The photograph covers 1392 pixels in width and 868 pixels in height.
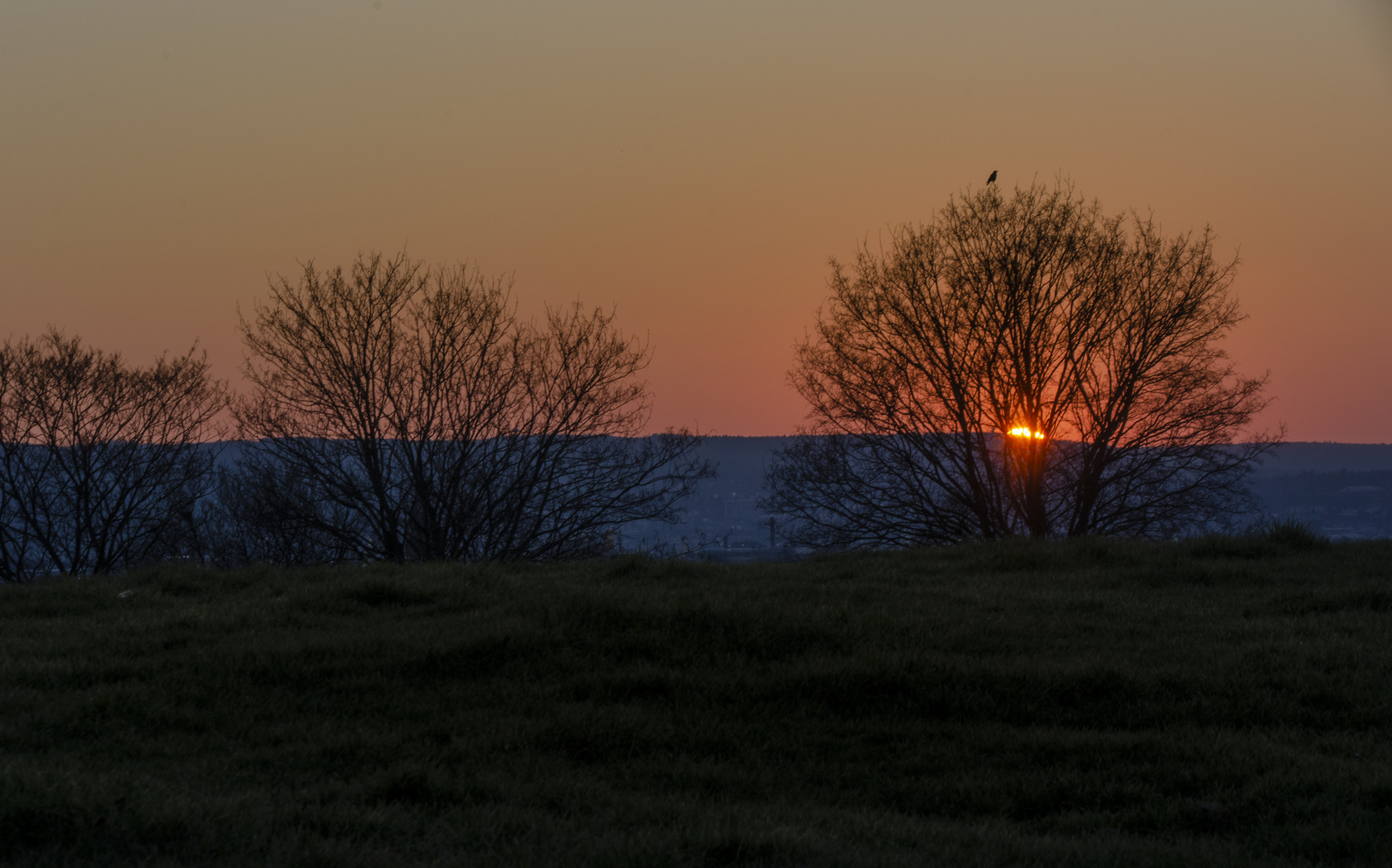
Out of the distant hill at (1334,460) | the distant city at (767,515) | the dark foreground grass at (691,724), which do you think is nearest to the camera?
the dark foreground grass at (691,724)

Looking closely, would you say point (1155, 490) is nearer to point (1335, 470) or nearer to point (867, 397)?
point (867, 397)

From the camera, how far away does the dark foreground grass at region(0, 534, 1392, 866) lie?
14.7ft

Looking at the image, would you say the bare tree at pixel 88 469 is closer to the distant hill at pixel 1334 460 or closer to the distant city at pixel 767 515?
the distant city at pixel 767 515

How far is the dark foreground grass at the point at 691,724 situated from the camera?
4480 millimetres

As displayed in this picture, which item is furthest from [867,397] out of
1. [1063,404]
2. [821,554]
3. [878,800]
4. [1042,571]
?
[878,800]

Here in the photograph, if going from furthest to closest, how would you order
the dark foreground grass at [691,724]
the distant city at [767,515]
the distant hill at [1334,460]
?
the distant hill at [1334,460] → the distant city at [767,515] → the dark foreground grass at [691,724]

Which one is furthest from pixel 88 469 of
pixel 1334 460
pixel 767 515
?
pixel 1334 460

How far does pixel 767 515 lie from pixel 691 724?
59.4 feet

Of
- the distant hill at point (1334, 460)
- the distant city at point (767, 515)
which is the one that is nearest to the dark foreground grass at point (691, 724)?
the distant city at point (767, 515)

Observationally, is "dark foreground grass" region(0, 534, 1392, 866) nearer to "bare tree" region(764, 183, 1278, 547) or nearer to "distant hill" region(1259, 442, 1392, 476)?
"bare tree" region(764, 183, 1278, 547)

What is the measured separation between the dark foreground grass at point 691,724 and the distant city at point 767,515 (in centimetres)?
540

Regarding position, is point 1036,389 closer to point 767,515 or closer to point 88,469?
point 767,515

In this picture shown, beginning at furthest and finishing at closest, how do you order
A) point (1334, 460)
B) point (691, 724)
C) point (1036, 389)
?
point (1334, 460) < point (1036, 389) < point (691, 724)

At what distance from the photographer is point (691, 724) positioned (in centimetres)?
665
